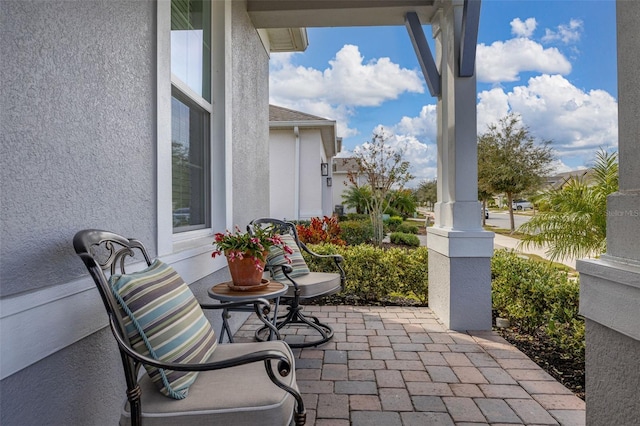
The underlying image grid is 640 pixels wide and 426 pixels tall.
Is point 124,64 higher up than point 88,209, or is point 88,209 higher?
point 124,64

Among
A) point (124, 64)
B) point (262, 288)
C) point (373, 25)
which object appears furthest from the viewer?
point (373, 25)

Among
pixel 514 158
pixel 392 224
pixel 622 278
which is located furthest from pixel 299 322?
pixel 514 158

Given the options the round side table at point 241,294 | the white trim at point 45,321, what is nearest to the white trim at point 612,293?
the round side table at point 241,294

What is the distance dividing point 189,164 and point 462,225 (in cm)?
254

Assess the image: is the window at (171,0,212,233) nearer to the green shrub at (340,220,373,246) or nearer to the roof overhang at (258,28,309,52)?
the roof overhang at (258,28,309,52)

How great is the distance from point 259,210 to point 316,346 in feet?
6.62

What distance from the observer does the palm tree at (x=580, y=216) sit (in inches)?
136

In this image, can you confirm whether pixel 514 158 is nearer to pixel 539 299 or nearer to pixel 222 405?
pixel 539 299

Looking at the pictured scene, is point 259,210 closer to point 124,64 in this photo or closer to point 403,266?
point 403,266

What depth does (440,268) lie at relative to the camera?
385 cm

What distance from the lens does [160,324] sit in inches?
53.6

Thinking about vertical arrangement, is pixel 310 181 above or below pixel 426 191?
below

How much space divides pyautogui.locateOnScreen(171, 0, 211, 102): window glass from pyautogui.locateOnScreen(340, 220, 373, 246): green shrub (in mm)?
5996

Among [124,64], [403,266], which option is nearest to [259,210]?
[403,266]
